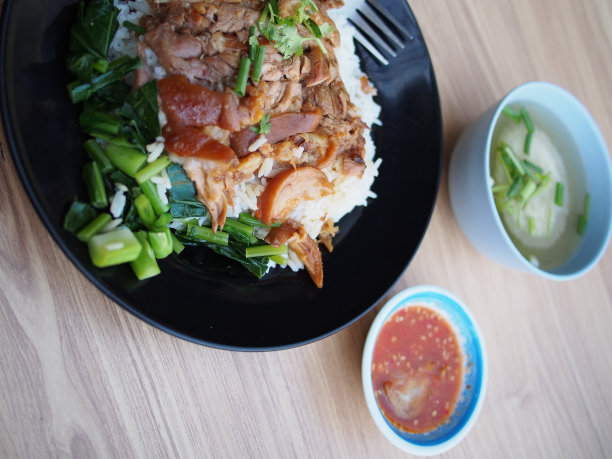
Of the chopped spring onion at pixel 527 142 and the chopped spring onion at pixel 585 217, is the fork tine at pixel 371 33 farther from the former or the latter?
the chopped spring onion at pixel 585 217

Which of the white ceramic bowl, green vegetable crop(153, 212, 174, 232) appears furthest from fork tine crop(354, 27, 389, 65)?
green vegetable crop(153, 212, 174, 232)

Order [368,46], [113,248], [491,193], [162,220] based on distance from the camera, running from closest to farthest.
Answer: [113,248] → [162,220] → [491,193] → [368,46]

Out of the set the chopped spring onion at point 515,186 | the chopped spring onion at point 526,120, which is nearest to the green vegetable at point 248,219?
the chopped spring onion at point 515,186

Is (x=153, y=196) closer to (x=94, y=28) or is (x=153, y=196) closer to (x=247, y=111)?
(x=247, y=111)

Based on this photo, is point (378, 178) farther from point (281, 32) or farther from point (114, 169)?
point (114, 169)

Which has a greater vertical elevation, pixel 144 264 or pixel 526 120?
pixel 144 264

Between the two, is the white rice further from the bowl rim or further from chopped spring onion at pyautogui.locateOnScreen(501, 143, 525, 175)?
chopped spring onion at pyautogui.locateOnScreen(501, 143, 525, 175)

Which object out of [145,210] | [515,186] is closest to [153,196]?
[145,210]
